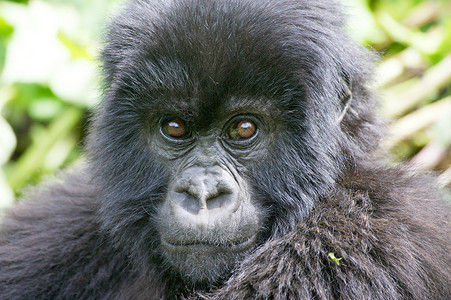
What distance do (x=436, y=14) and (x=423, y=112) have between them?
173 centimetres

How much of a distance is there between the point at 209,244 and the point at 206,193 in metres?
0.27

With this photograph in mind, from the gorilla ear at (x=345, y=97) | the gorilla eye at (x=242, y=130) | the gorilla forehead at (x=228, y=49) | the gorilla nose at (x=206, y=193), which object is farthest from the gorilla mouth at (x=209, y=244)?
the gorilla ear at (x=345, y=97)

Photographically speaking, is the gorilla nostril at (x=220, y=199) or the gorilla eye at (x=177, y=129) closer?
the gorilla nostril at (x=220, y=199)

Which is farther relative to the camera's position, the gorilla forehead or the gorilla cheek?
the gorilla forehead

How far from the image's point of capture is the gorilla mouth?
3029 millimetres

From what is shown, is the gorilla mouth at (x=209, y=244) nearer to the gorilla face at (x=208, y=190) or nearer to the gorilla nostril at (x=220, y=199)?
the gorilla face at (x=208, y=190)

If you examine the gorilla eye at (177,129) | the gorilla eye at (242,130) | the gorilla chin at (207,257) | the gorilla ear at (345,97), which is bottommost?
the gorilla chin at (207,257)

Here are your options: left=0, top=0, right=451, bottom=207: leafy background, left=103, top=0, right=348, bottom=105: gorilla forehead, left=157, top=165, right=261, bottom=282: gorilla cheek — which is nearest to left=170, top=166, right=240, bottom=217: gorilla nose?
left=157, top=165, right=261, bottom=282: gorilla cheek

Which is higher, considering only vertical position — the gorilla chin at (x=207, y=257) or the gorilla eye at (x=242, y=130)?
the gorilla eye at (x=242, y=130)

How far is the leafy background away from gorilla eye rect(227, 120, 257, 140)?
2618 millimetres

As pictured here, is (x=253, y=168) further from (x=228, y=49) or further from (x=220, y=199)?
(x=228, y=49)

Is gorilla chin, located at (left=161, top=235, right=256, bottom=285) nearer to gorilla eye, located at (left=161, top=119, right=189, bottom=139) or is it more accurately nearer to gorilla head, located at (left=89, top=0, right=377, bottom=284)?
gorilla head, located at (left=89, top=0, right=377, bottom=284)

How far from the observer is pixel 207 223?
116 inches

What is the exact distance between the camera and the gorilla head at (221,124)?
3076mm
